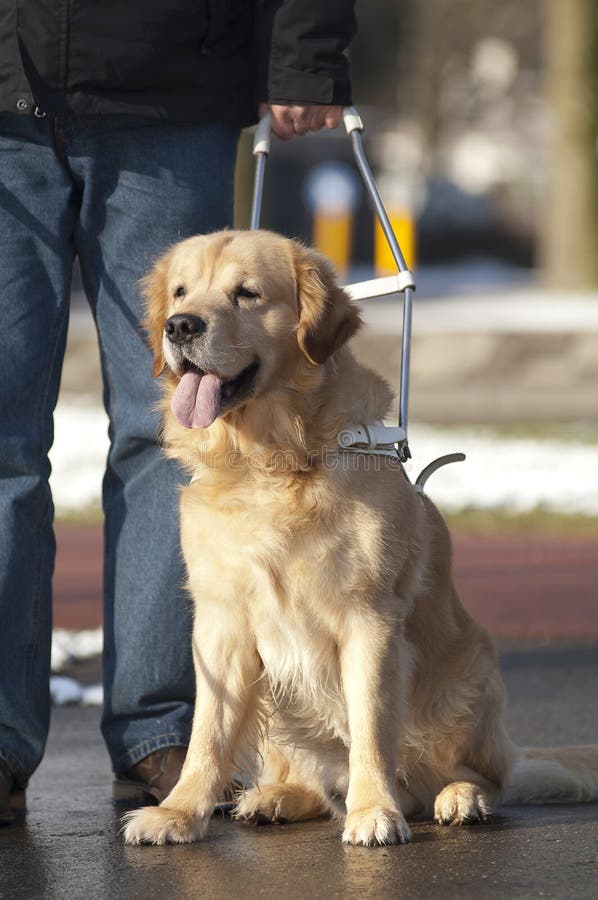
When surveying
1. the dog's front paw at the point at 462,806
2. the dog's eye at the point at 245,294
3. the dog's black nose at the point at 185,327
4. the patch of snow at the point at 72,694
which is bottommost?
the patch of snow at the point at 72,694

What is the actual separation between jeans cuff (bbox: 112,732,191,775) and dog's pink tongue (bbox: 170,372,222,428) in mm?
981

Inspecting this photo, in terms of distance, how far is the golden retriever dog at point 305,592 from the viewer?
3.61 m

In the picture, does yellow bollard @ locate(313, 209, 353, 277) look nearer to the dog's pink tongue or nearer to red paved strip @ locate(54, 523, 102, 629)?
red paved strip @ locate(54, 523, 102, 629)

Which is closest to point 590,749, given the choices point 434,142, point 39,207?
point 39,207

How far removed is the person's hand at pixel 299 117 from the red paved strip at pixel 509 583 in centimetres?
305

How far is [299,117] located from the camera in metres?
4.19

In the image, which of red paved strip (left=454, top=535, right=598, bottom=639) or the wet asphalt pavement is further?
red paved strip (left=454, top=535, right=598, bottom=639)

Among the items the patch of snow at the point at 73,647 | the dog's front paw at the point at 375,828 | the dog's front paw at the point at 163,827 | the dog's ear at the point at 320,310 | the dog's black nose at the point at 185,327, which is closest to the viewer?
the dog's front paw at the point at 375,828

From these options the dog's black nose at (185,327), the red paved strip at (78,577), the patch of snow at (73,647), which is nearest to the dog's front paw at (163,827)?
the dog's black nose at (185,327)

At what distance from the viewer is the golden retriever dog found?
11.8 ft

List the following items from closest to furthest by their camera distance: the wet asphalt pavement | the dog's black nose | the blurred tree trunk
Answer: the wet asphalt pavement → the dog's black nose → the blurred tree trunk

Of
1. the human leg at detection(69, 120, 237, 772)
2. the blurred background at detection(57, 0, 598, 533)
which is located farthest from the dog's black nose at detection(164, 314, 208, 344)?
the blurred background at detection(57, 0, 598, 533)

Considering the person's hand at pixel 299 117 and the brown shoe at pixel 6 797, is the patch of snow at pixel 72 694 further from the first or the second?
the person's hand at pixel 299 117

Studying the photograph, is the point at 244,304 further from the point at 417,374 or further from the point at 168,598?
the point at 417,374
